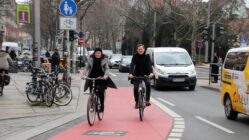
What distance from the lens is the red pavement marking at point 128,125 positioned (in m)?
10.2

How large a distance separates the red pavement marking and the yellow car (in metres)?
1.53

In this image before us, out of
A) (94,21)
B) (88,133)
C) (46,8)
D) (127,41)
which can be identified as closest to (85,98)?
(88,133)

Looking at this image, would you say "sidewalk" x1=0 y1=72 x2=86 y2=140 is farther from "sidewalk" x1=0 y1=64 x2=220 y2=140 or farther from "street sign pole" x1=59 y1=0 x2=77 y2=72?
"street sign pole" x1=59 y1=0 x2=77 y2=72

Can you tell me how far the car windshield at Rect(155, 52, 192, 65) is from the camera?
23.8 meters

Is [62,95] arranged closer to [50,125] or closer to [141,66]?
[141,66]

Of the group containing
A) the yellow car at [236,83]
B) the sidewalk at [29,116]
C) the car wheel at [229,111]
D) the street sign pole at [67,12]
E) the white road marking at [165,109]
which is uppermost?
the street sign pole at [67,12]

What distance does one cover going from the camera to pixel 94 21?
10075 centimetres

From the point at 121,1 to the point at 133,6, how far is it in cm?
317

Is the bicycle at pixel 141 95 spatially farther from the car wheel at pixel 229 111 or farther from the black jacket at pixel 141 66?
the car wheel at pixel 229 111

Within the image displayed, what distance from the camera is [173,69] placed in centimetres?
2297

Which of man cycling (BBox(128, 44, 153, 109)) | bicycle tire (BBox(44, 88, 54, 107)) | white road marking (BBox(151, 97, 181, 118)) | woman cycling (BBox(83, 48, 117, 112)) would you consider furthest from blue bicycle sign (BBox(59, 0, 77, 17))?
woman cycling (BBox(83, 48, 117, 112))

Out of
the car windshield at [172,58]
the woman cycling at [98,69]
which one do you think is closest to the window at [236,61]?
the woman cycling at [98,69]

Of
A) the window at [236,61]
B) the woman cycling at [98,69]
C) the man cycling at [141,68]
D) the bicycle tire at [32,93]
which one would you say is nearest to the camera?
the window at [236,61]

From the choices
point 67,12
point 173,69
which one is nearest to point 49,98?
point 67,12
